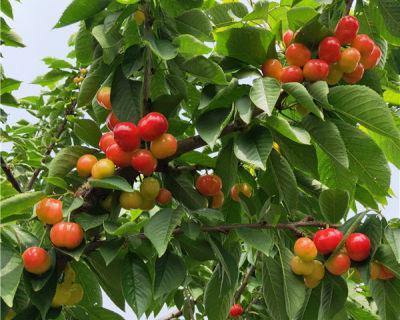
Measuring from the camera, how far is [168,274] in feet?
5.30

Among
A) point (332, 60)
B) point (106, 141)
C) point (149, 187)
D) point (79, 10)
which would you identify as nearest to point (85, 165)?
point (106, 141)

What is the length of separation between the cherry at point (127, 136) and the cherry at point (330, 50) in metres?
0.58

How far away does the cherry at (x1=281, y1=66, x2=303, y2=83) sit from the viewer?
5.56 ft

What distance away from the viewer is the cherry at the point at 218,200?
71.2 inches

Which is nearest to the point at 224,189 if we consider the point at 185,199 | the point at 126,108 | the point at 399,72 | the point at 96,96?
the point at 185,199

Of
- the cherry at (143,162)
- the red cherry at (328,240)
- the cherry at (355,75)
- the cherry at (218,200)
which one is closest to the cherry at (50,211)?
the cherry at (143,162)

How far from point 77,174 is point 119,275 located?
0.33 metres

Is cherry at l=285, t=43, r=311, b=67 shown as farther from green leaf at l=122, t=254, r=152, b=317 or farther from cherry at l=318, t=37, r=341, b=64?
green leaf at l=122, t=254, r=152, b=317

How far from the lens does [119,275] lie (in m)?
1.77

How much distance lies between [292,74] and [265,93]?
184 millimetres

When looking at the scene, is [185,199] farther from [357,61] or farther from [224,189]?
[357,61]

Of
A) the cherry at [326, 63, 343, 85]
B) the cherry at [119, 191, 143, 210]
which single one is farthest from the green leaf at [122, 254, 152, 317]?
the cherry at [326, 63, 343, 85]

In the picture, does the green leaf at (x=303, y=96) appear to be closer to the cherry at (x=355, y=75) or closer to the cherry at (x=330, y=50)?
the cherry at (x=330, y=50)

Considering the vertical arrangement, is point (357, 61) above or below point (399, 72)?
above
